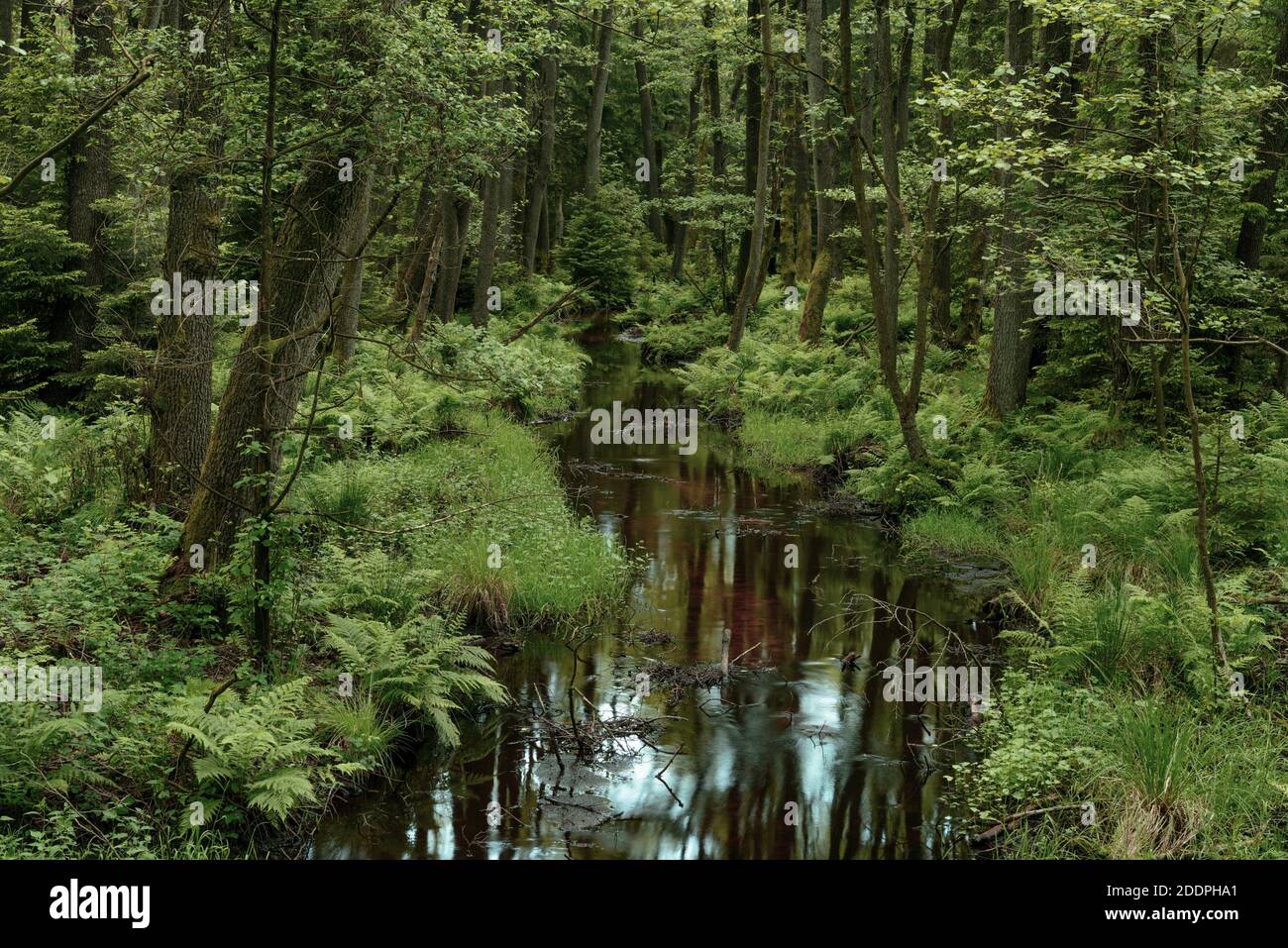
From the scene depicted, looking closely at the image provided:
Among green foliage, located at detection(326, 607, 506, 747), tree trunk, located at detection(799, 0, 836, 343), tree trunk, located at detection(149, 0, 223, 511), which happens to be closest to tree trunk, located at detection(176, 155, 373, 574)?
green foliage, located at detection(326, 607, 506, 747)

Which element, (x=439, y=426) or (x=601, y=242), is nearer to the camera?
(x=439, y=426)

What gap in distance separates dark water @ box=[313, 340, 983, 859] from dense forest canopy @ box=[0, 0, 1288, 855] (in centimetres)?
46

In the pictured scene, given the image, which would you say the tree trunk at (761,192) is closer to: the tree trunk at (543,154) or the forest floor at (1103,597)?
the forest floor at (1103,597)

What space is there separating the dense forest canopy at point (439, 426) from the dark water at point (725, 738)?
464 mm

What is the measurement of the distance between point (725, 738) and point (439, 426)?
29.1 feet

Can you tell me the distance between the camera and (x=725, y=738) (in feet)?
24.3

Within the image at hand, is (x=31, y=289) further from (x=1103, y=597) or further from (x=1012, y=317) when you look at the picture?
(x=1103, y=597)

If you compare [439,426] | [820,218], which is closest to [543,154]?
[820,218]

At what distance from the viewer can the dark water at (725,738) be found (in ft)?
19.9

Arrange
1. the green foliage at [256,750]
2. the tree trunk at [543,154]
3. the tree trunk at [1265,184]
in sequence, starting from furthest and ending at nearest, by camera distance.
Result: the tree trunk at [543,154], the tree trunk at [1265,184], the green foliage at [256,750]

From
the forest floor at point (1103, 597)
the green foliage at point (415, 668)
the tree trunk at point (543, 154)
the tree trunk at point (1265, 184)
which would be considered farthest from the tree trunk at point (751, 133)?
the green foliage at point (415, 668)
